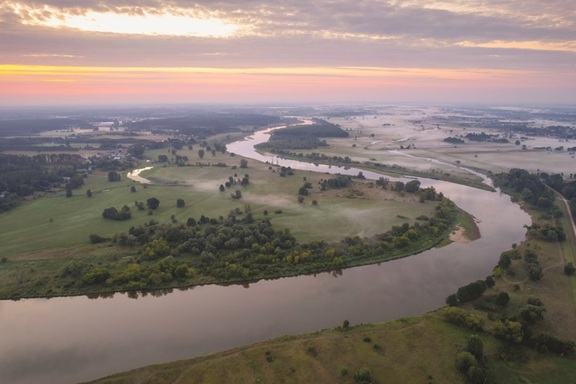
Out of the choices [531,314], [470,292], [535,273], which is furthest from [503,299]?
[535,273]

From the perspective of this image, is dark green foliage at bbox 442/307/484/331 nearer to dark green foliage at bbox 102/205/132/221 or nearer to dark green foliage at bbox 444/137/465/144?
dark green foliage at bbox 102/205/132/221

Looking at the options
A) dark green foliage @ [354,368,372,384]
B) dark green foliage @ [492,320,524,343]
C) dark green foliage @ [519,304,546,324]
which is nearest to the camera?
dark green foliage @ [354,368,372,384]

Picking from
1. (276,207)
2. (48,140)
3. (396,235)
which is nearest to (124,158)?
(48,140)

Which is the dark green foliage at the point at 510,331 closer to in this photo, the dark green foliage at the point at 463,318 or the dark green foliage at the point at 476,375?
the dark green foliage at the point at 463,318

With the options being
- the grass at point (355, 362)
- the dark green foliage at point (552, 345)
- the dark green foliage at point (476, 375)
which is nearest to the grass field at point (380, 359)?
the grass at point (355, 362)

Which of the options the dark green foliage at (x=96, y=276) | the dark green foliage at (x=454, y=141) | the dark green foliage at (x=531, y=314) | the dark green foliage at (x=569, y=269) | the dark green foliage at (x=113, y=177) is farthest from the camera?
the dark green foliage at (x=454, y=141)

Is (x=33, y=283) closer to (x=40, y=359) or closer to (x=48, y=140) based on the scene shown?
(x=40, y=359)

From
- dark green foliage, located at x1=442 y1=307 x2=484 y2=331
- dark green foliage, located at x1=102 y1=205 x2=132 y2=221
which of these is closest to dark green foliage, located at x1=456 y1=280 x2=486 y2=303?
dark green foliage, located at x1=442 y1=307 x2=484 y2=331

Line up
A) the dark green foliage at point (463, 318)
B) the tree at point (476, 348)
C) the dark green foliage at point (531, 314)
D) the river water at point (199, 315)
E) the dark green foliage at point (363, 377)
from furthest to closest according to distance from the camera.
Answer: the dark green foliage at point (531, 314), the dark green foliage at point (463, 318), the river water at point (199, 315), the tree at point (476, 348), the dark green foliage at point (363, 377)
